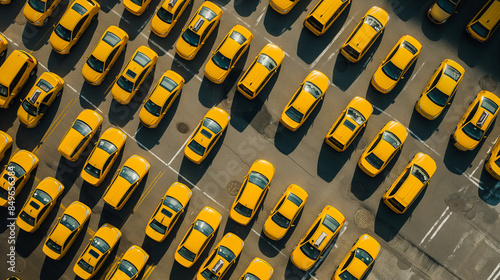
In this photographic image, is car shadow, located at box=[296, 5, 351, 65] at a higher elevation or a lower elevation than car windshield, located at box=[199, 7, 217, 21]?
higher

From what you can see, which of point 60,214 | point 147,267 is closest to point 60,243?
point 60,214

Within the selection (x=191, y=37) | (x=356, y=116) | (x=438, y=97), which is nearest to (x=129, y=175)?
(x=191, y=37)

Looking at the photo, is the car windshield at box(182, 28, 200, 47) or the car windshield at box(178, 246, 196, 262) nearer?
the car windshield at box(178, 246, 196, 262)

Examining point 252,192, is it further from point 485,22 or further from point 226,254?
point 485,22

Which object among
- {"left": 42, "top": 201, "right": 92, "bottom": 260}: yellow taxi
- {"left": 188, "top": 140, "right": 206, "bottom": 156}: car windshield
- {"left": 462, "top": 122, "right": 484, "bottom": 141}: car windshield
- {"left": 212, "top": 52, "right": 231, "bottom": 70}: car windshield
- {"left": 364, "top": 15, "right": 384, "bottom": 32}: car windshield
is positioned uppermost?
{"left": 364, "top": 15, "right": 384, "bottom": 32}: car windshield

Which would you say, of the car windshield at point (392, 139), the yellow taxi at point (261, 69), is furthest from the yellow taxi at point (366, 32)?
the car windshield at point (392, 139)

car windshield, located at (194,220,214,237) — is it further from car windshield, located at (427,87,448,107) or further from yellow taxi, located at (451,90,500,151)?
yellow taxi, located at (451,90,500,151)

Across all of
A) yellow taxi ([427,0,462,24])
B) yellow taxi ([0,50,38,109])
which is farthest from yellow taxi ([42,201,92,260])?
yellow taxi ([427,0,462,24])
